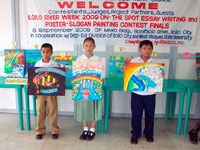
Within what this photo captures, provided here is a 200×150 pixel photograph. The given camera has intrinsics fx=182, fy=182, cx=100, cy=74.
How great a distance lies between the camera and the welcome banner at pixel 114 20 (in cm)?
302

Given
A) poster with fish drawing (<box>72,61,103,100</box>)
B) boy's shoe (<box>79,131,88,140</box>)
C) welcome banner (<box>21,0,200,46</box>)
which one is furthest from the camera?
welcome banner (<box>21,0,200,46</box>)

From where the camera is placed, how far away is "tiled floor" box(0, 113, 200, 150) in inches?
93.0

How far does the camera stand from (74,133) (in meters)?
2.73

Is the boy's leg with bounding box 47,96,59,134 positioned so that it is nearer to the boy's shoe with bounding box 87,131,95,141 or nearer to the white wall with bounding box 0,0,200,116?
the boy's shoe with bounding box 87,131,95,141

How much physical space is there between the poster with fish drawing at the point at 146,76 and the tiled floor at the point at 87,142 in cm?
77

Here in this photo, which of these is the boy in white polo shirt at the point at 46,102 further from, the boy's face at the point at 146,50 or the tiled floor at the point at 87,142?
the boy's face at the point at 146,50

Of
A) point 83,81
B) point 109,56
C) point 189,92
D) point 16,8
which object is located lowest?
point 189,92

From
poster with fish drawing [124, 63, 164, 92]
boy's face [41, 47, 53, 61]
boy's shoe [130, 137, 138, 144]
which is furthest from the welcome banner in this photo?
boy's shoe [130, 137, 138, 144]

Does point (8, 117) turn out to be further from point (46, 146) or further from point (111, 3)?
point (111, 3)

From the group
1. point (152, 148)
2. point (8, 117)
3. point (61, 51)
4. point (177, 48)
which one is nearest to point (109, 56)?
point (61, 51)

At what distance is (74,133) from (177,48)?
2.20 metres

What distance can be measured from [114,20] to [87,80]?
130 centimetres

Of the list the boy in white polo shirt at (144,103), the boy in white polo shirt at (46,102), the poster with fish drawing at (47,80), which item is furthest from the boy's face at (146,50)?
the boy in white polo shirt at (46,102)

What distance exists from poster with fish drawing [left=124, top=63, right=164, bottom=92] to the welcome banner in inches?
36.3
